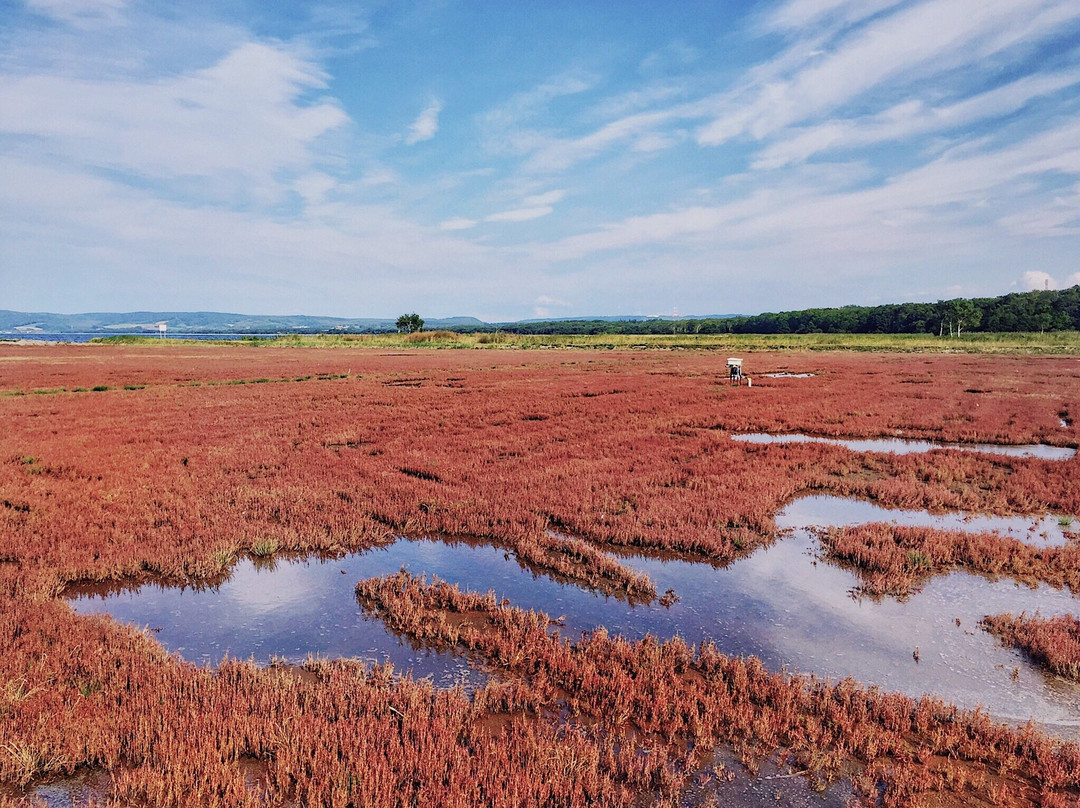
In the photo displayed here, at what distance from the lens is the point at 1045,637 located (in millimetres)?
6930

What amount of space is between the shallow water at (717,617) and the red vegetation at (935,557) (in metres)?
0.32

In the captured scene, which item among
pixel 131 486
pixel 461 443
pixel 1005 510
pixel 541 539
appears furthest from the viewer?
pixel 461 443

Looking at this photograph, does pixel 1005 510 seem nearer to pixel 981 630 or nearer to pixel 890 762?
pixel 981 630

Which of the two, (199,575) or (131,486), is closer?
(199,575)

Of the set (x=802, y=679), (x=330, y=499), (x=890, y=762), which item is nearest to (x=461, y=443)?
(x=330, y=499)

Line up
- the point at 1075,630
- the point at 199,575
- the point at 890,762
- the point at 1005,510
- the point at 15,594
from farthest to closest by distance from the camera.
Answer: the point at 1005,510 → the point at 199,575 → the point at 15,594 → the point at 1075,630 → the point at 890,762

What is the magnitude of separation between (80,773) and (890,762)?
6.97 m

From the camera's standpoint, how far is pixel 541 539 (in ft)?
34.8

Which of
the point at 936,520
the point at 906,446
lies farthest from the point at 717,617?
the point at 906,446

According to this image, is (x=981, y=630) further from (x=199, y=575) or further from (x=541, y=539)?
(x=199, y=575)

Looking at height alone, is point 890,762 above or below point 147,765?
below

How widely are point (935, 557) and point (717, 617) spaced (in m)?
4.77

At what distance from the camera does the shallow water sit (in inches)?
252

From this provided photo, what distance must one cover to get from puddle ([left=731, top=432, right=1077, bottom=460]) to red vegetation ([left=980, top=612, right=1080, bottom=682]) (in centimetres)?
1186
